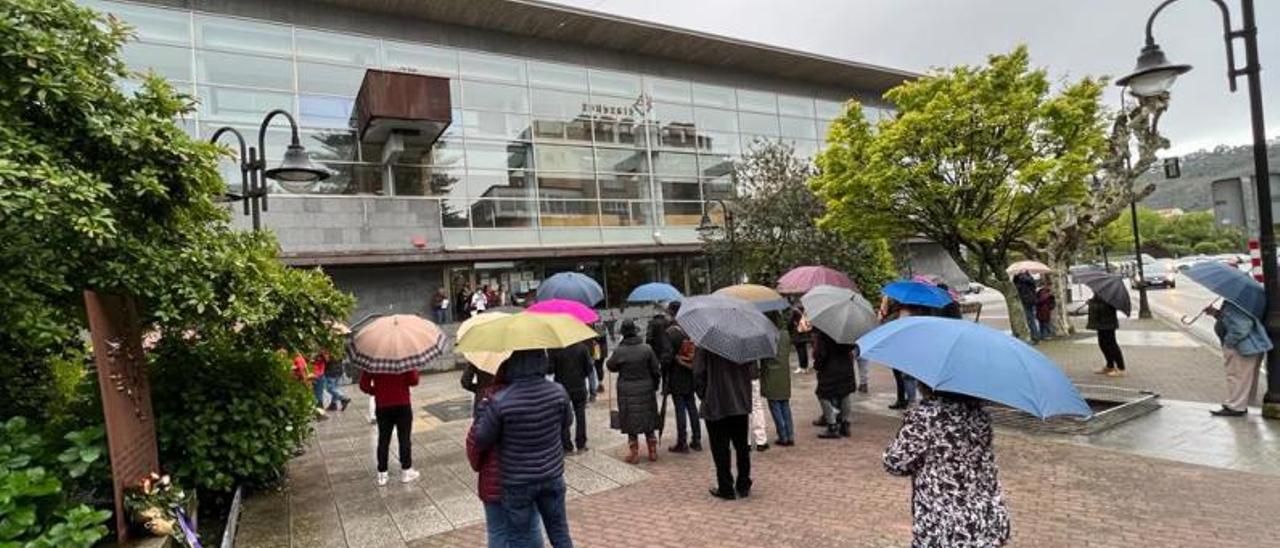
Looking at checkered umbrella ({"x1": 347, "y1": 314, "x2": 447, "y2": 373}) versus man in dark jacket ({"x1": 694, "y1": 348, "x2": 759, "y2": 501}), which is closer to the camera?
Result: man in dark jacket ({"x1": 694, "y1": 348, "x2": 759, "y2": 501})

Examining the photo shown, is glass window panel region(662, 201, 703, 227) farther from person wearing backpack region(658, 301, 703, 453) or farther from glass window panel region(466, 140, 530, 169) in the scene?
person wearing backpack region(658, 301, 703, 453)

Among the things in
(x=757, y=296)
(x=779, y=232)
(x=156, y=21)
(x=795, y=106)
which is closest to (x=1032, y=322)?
(x=779, y=232)

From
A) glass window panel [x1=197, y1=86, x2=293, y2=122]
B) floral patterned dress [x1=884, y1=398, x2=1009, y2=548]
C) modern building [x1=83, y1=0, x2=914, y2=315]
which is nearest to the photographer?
floral patterned dress [x1=884, y1=398, x2=1009, y2=548]

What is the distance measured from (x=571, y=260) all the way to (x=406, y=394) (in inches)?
666

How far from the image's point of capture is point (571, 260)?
77.2 feet

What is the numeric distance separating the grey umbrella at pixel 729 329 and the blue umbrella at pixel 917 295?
3.06 m

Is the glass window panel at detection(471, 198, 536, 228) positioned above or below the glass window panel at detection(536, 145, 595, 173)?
below

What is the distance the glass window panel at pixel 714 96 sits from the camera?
1070 inches

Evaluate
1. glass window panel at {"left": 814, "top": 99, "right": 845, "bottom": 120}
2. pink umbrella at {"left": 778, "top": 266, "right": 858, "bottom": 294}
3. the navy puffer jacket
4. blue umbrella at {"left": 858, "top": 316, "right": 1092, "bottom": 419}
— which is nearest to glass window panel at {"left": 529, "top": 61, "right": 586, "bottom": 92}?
glass window panel at {"left": 814, "top": 99, "right": 845, "bottom": 120}

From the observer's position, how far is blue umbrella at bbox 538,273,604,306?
31.5 ft

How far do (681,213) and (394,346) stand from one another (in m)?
20.8

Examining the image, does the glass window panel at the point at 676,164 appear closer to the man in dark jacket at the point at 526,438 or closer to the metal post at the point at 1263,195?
the metal post at the point at 1263,195

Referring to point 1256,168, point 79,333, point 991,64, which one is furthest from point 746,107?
point 79,333

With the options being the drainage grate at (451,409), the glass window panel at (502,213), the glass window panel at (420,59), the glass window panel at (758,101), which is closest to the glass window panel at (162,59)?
the glass window panel at (420,59)
